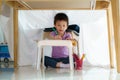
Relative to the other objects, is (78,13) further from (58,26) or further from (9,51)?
(9,51)

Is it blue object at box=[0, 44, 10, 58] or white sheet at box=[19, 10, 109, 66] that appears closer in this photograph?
blue object at box=[0, 44, 10, 58]

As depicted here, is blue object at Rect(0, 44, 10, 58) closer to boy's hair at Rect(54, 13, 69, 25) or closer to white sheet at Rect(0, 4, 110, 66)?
white sheet at Rect(0, 4, 110, 66)

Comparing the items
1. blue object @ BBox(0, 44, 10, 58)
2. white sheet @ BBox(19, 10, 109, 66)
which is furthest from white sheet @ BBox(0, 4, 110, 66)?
blue object @ BBox(0, 44, 10, 58)

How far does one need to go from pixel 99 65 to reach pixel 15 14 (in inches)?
27.3

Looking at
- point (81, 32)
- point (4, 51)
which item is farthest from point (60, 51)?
point (4, 51)

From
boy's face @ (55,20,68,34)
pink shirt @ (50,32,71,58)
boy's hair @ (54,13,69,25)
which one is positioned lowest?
pink shirt @ (50,32,71,58)

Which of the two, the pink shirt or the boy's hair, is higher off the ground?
the boy's hair

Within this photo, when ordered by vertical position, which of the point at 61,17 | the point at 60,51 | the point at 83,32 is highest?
the point at 61,17

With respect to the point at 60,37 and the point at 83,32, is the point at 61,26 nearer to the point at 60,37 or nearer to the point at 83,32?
the point at 60,37

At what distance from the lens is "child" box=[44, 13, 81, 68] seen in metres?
1.58

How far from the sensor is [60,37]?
5.26 feet

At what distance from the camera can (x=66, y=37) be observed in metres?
1.61

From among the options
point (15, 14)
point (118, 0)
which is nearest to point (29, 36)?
point (15, 14)

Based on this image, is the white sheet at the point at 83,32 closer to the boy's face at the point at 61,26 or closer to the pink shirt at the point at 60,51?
the pink shirt at the point at 60,51
